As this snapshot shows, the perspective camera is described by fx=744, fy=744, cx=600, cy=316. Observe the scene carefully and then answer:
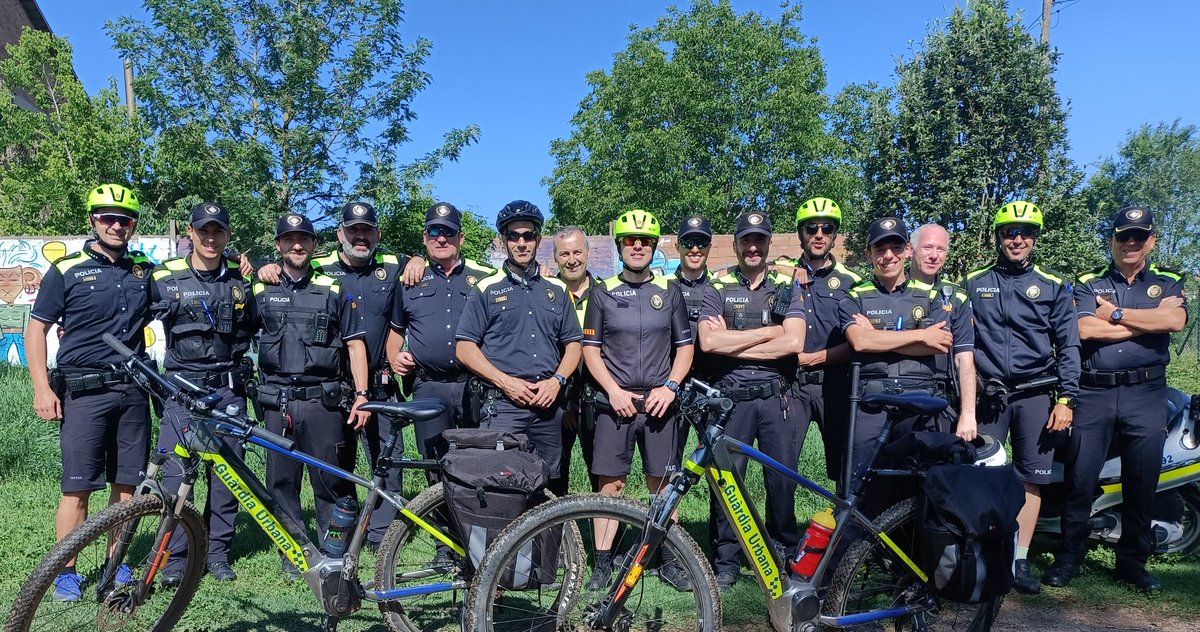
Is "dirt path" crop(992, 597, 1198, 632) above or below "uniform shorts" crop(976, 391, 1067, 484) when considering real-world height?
below

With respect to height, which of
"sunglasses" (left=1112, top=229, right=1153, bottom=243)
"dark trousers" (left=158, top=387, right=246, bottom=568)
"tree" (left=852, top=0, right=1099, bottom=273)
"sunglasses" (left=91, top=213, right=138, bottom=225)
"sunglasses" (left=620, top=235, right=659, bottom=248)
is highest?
"tree" (left=852, top=0, right=1099, bottom=273)

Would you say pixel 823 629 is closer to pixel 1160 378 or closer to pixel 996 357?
pixel 996 357

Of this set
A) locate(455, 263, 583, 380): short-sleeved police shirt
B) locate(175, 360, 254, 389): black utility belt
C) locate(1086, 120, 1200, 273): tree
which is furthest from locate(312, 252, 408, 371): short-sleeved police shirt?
locate(1086, 120, 1200, 273): tree

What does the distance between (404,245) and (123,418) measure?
13378 millimetres

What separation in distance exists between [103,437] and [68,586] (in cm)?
128

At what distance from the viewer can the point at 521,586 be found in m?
2.97

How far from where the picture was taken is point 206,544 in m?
3.32

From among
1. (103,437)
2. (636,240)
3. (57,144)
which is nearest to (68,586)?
(103,437)

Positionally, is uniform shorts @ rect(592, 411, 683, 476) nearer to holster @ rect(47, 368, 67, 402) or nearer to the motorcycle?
the motorcycle

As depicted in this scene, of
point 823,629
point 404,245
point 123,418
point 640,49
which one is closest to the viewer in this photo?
point 823,629

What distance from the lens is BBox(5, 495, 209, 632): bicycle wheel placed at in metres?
2.87

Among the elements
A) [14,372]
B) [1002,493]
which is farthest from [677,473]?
[14,372]

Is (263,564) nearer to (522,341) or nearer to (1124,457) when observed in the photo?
(522,341)

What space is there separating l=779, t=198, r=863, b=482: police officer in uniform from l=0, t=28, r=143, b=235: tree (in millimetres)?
18142
